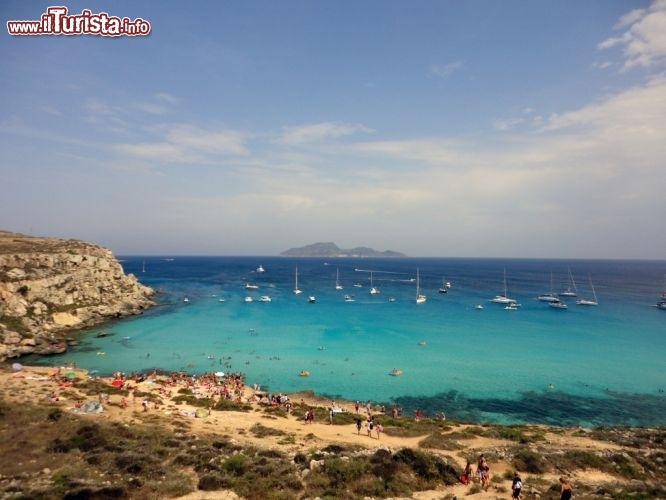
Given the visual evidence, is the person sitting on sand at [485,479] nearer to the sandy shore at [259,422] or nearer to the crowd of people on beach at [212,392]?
the sandy shore at [259,422]

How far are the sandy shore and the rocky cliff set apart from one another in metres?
16.3

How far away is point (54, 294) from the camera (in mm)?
63688

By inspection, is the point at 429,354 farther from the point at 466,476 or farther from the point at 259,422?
the point at 466,476

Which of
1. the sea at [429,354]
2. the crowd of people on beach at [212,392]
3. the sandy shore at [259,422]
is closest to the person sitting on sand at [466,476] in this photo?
the sandy shore at [259,422]

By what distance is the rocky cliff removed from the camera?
52094mm

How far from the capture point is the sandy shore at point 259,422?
21.6 m

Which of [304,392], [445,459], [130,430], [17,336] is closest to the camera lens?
[445,459]

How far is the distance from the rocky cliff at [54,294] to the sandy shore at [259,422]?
16.3 meters

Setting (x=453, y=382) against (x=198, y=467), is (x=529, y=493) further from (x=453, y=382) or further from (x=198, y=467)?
(x=453, y=382)

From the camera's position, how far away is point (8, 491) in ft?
49.9

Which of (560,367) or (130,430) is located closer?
(130,430)

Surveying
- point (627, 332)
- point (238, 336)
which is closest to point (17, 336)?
point (238, 336)

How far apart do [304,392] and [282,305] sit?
58.8m

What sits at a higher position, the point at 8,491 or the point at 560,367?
the point at 8,491
